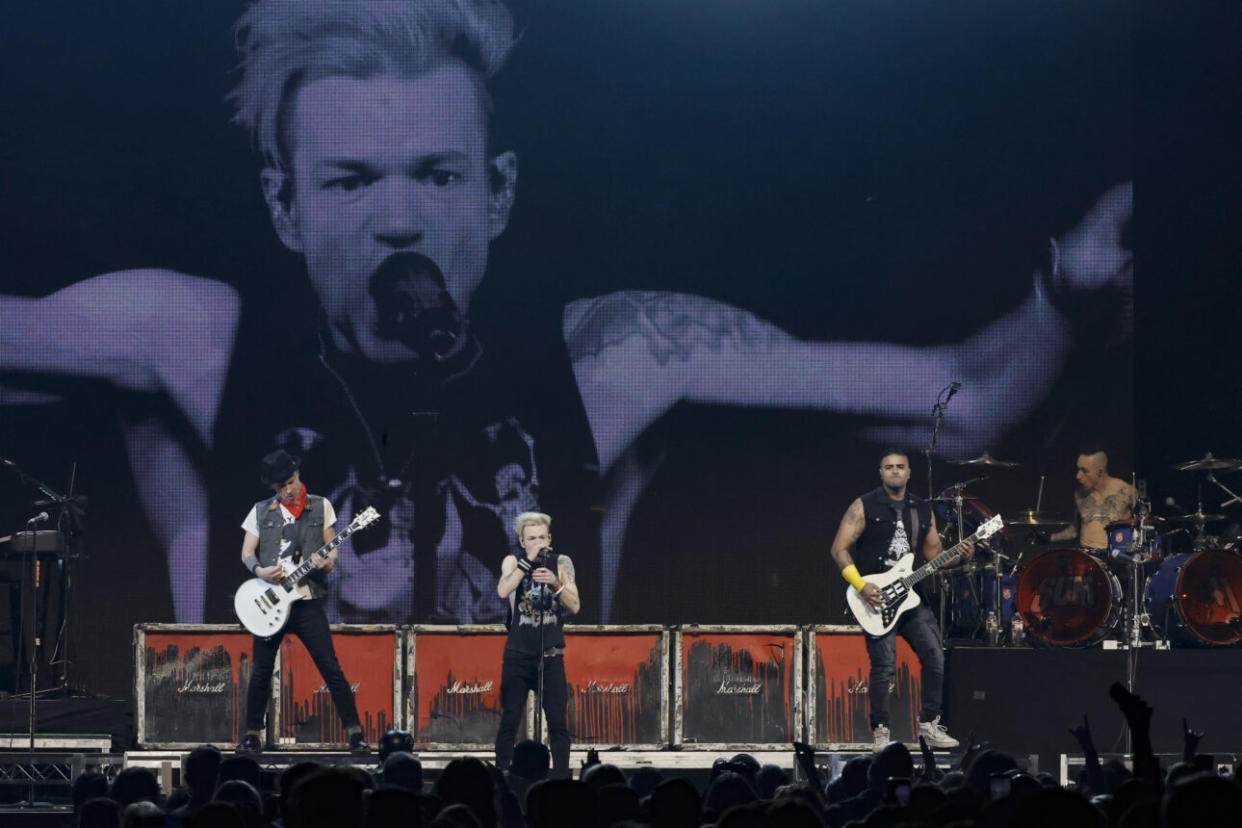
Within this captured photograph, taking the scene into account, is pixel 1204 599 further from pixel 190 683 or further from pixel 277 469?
pixel 190 683

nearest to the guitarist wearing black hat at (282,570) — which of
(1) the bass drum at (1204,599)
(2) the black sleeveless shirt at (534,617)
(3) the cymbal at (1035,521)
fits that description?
(2) the black sleeveless shirt at (534,617)

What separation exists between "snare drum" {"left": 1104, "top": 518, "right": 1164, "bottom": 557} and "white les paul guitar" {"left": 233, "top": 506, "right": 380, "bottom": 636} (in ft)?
18.2

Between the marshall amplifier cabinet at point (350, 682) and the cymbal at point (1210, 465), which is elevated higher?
the cymbal at point (1210, 465)

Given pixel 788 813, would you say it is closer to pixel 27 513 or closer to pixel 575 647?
pixel 575 647

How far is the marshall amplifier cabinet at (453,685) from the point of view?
11922 millimetres

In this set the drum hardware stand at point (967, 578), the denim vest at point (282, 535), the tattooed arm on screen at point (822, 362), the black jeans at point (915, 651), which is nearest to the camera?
the denim vest at point (282, 535)

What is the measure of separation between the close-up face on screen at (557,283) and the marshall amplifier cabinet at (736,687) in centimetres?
110

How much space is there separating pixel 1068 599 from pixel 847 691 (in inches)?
68.8

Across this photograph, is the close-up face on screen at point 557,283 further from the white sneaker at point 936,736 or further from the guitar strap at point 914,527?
the white sneaker at point 936,736

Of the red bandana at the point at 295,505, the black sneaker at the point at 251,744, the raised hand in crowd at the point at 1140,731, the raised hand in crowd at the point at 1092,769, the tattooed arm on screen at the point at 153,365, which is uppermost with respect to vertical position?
the tattooed arm on screen at the point at 153,365

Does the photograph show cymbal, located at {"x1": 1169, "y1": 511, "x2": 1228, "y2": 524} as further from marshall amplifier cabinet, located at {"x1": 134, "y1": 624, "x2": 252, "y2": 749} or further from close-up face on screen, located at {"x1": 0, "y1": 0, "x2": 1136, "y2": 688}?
marshall amplifier cabinet, located at {"x1": 134, "y1": 624, "x2": 252, "y2": 749}

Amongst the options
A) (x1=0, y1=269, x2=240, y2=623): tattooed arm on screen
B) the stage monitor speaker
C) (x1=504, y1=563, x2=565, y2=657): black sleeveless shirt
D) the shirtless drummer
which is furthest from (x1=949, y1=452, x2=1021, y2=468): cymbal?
(x1=0, y1=269, x2=240, y2=623): tattooed arm on screen

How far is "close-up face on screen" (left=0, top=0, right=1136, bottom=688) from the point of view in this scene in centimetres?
1295

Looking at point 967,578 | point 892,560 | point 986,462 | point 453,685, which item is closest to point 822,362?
point 986,462
